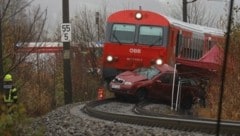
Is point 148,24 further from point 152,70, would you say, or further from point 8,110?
point 8,110

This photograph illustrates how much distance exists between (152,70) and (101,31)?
16.8m

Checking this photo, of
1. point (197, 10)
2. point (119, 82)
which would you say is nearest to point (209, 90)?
point (119, 82)

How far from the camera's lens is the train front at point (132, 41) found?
23219 mm

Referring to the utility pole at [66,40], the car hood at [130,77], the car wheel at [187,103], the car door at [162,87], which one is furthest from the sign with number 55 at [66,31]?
the car wheel at [187,103]

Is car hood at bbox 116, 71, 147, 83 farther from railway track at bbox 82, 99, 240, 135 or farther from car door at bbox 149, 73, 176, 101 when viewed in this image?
railway track at bbox 82, 99, 240, 135

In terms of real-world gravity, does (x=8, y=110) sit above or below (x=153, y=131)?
above

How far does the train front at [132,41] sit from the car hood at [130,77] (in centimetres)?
153

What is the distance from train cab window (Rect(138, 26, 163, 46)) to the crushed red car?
1.16 meters

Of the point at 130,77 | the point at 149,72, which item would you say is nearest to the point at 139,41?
the point at 149,72

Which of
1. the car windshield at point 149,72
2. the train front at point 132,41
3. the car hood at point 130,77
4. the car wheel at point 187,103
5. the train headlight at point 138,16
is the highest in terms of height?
the train headlight at point 138,16

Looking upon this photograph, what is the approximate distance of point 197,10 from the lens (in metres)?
53.7

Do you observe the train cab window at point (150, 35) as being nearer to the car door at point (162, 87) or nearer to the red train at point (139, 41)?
the red train at point (139, 41)

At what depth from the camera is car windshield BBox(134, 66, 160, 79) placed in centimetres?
2181

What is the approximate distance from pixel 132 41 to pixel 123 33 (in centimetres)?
56
